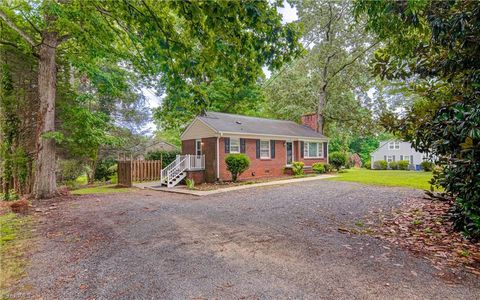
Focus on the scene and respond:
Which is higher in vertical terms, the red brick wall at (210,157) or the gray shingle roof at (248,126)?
the gray shingle roof at (248,126)

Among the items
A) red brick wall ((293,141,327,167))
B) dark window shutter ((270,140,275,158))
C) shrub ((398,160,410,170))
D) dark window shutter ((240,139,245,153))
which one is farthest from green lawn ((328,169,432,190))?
shrub ((398,160,410,170))

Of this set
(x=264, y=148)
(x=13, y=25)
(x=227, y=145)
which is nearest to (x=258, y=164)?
(x=264, y=148)

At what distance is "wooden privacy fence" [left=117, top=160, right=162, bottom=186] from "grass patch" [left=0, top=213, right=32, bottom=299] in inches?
286

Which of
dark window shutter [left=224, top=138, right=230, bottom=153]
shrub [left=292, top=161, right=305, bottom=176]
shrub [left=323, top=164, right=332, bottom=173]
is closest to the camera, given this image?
dark window shutter [left=224, top=138, right=230, bottom=153]

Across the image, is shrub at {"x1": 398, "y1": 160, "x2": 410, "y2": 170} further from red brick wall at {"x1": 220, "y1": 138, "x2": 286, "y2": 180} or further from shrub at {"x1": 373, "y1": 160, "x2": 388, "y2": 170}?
red brick wall at {"x1": 220, "y1": 138, "x2": 286, "y2": 180}

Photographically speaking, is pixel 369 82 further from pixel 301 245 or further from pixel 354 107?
pixel 301 245

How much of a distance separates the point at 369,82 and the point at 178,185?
19244mm

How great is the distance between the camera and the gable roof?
584 inches

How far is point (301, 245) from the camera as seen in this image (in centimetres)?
421

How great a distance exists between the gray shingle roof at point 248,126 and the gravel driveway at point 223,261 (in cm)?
899

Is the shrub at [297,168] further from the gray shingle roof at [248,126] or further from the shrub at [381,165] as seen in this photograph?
the shrub at [381,165]

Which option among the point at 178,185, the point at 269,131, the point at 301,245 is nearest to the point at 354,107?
the point at 269,131

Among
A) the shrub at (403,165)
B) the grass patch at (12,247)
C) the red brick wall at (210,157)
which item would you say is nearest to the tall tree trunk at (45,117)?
the grass patch at (12,247)

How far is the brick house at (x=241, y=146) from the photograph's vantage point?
1445 cm
